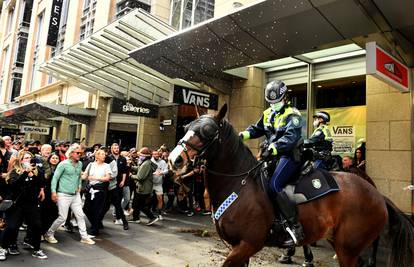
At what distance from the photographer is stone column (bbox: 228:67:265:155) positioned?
1147cm

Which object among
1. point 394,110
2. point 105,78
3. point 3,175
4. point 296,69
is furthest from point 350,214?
point 105,78

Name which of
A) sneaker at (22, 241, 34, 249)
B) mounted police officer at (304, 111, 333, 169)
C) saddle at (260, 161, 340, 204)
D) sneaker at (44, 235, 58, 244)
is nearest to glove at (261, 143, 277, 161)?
saddle at (260, 161, 340, 204)

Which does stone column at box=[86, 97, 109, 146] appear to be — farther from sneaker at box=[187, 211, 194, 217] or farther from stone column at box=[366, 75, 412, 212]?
stone column at box=[366, 75, 412, 212]

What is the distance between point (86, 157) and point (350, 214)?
8.01 meters

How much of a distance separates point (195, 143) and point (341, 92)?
26.0 feet

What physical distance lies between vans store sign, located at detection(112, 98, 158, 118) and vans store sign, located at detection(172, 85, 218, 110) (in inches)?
158

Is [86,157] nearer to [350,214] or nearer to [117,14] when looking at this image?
[350,214]

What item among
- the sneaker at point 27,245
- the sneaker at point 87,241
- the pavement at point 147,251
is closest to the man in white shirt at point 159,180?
the pavement at point 147,251

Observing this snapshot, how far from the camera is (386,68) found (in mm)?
6297

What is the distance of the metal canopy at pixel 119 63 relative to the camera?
35.7 feet

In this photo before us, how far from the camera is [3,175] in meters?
5.83

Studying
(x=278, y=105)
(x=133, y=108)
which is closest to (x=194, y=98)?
(x=133, y=108)

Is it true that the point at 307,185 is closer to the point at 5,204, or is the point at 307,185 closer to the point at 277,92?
the point at 277,92

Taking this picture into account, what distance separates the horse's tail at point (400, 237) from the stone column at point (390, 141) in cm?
377
